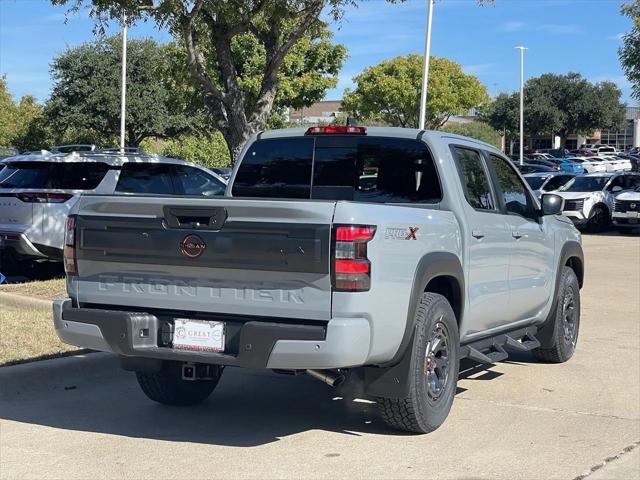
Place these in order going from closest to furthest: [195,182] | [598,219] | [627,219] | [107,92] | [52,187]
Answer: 1. [52,187]
2. [195,182]
3. [627,219]
4. [598,219]
5. [107,92]

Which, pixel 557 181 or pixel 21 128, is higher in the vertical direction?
pixel 21 128

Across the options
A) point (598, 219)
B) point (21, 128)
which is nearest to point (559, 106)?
point (21, 128)

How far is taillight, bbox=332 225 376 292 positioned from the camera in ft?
15.6

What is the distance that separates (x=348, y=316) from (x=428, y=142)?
6.25ft

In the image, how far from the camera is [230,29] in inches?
480

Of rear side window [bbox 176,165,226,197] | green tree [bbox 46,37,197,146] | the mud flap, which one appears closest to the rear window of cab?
the mud flap

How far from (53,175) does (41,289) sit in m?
1.56

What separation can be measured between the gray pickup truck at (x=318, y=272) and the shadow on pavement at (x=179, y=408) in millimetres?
314

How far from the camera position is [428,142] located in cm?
621

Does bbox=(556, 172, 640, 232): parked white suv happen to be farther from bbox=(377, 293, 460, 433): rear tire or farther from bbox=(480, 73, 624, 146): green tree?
bbox=(480, 73, 624, 146): green tree

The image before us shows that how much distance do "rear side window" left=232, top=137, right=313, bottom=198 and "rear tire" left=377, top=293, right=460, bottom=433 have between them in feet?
5.02

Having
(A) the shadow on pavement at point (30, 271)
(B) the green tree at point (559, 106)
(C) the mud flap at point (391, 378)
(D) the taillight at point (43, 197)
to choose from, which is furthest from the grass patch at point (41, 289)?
(B) the green tree at point (559, 106)

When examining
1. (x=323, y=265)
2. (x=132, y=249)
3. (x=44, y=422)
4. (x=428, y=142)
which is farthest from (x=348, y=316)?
(x=44, y=422)

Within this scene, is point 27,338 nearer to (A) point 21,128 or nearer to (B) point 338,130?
(B) point 338,130
